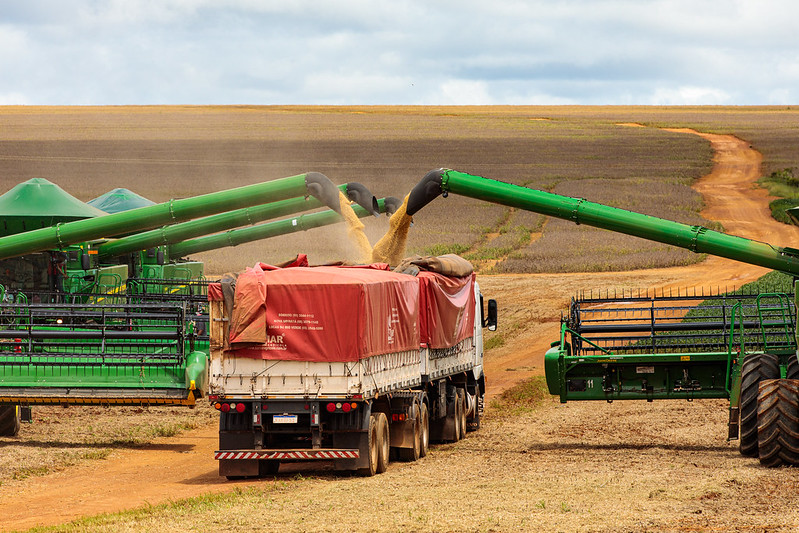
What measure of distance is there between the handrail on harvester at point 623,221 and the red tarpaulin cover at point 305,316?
5.72m

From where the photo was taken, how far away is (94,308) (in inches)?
717

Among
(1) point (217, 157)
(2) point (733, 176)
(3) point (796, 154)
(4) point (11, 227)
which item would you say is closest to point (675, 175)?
(2) point (733, 176)

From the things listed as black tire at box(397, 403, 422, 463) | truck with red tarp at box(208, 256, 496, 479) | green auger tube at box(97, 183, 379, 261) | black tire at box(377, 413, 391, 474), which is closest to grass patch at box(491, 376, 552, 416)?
green auger tube at box(97, 183, 379, 261)

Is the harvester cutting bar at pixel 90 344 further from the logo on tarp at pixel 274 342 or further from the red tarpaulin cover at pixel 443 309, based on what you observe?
the red tarpaulin cover at pixel 443 309

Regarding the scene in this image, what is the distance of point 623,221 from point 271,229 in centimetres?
1586

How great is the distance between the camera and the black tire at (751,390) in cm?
1552

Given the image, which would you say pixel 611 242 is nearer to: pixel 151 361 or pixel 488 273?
pixel 488 273

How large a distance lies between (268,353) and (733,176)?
2972 inches

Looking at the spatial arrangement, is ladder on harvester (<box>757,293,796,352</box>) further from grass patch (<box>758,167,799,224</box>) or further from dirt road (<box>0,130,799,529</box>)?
grass patch (<box>758,167,799,224</box>)

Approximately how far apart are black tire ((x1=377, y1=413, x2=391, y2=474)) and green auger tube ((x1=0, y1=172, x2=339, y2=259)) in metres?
8.54

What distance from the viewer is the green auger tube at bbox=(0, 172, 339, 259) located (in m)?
24.1

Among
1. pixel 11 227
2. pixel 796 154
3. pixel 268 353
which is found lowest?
pixel 268 353

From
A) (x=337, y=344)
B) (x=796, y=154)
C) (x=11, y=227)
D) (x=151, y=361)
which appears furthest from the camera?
(x=796, y=154)

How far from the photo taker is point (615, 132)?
113938 mm
